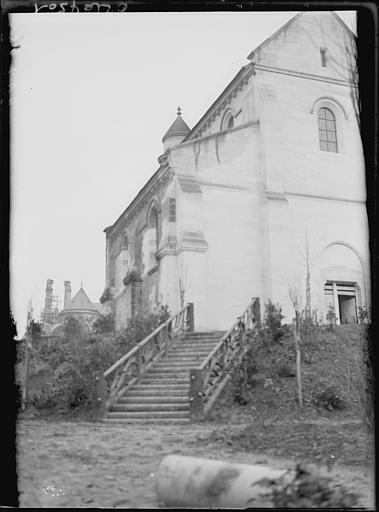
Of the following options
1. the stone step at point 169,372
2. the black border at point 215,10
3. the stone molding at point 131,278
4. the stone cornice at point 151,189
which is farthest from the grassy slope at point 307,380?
the stone cornice at point 151,189

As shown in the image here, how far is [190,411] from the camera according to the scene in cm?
795

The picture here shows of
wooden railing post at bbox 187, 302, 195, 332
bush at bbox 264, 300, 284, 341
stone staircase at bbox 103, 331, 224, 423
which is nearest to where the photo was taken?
stone staircase at bbox 103, 331, 224, 423

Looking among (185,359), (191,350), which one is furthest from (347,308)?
(185,359)

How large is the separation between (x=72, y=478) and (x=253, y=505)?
70.2 inches

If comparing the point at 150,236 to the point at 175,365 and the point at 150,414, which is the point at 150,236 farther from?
the point at 150,414

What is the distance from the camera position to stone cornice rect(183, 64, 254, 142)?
17.2 metres

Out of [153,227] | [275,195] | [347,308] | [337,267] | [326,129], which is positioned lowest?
[347,308]

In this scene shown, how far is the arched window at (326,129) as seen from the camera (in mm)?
15086

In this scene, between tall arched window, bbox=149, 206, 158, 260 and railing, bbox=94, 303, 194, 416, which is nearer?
railing, bbox=94, 303, 194, 416

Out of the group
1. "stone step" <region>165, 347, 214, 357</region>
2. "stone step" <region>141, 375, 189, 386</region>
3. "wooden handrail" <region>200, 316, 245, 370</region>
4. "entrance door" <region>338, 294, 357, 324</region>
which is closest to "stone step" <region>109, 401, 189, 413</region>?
"stone step" <region>141, 375, 189, 386</region>

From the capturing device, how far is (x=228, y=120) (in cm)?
1934

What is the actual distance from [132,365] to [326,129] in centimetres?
991

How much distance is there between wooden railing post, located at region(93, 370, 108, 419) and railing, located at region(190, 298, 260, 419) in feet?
4.09

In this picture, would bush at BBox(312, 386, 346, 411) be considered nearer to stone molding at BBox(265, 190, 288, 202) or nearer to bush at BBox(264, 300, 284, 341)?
bush at BBox(264, 300, 284, 341)
